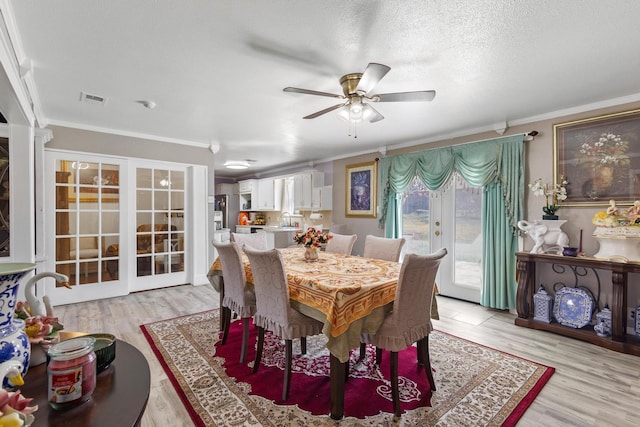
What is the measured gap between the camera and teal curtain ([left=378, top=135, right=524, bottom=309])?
3730mm

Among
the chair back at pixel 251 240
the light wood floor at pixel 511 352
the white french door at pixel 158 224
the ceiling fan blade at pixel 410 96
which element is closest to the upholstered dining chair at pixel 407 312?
the light wood floor at pixel 511 352

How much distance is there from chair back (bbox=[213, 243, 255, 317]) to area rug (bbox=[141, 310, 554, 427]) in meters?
0.44

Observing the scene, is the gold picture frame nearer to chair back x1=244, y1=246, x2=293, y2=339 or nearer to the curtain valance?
the curtain valance

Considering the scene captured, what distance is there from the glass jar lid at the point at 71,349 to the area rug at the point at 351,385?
4.30 feet

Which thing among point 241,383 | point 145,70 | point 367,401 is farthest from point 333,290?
point 145,70

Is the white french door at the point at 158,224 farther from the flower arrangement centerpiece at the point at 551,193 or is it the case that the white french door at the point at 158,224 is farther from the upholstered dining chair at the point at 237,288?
the flower arrangement centerpiece at the point at 551,193

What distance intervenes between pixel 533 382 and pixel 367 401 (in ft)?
4.23

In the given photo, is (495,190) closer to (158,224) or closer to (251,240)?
(251,240)

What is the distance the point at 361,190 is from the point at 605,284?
3.49 metres

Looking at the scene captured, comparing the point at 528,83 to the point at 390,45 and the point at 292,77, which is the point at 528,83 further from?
the point at 292,77

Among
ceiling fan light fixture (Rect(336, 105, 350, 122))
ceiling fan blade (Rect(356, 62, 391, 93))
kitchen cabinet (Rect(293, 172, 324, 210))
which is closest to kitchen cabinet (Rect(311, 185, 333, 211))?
kitchen cabinet (Rect(293, 172, 324, 210))

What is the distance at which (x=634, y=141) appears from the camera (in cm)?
297

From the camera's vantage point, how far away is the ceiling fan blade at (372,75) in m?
1.89

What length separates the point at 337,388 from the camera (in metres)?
1.89
